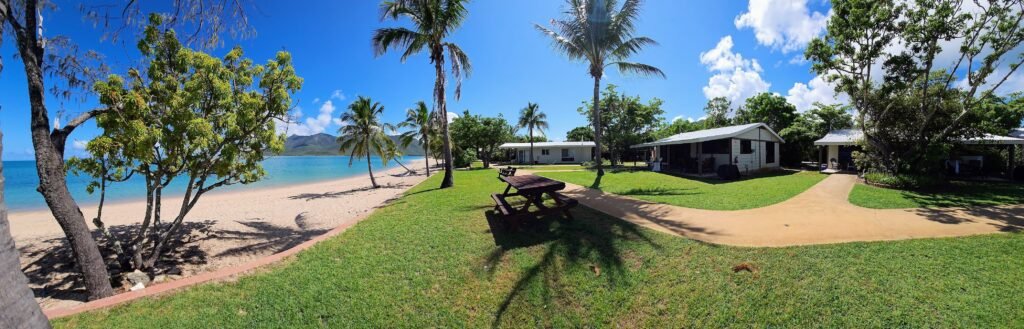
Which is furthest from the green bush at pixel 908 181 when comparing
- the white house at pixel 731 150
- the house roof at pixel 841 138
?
the house roof at pixel 841 138

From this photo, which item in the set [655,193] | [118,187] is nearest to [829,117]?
[655,193]

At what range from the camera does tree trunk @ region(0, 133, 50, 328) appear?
6.05ft

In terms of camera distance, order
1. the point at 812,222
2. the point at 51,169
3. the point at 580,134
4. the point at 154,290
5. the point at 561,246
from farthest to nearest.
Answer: the point at 580,134, the point at 812,222, the point at 561,246, the point at 51,169, the point at 154,290

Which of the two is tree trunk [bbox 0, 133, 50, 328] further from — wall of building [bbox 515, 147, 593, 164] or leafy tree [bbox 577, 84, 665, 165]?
wall of building [bbox 515, 147, 593, 164]

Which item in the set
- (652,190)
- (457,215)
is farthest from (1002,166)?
(457,215)

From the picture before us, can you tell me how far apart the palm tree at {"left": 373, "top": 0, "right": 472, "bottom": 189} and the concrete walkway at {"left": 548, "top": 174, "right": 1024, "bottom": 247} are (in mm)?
7831

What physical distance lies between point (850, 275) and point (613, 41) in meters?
14.1

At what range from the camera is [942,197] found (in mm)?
9070

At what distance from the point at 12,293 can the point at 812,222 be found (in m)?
9.31

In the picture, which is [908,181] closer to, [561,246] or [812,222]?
[812,222]

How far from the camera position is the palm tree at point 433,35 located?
1273cm

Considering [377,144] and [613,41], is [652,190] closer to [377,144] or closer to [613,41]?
[613,41]

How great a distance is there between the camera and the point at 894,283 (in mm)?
3738

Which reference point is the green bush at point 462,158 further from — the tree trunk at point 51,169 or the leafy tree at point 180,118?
the tree trunk at point 51,169
